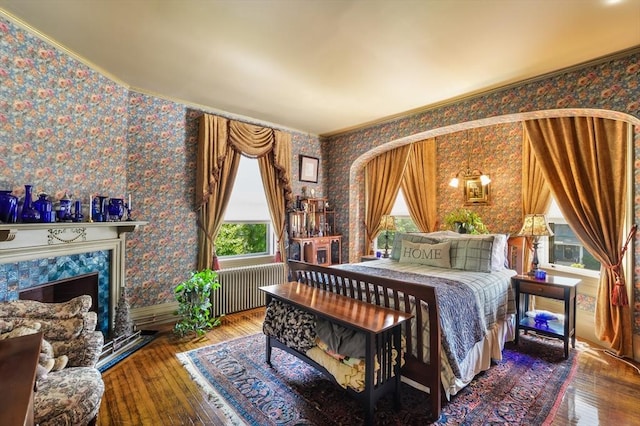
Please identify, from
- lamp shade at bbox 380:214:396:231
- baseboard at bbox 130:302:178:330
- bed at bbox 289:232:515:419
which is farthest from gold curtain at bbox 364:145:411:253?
baseboard at bbox 130:302:178:330

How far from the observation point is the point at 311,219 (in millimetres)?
5176

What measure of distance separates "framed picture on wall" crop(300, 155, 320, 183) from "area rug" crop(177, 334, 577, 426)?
9.86 feet

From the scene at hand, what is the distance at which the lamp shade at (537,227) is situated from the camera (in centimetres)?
317

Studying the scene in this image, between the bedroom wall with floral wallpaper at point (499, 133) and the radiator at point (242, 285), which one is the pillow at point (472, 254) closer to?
the bedroom wall with floral wallpaper at point (499, 133)

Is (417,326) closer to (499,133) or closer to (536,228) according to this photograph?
(536,228)

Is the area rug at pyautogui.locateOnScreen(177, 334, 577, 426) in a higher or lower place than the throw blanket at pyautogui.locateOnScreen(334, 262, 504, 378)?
lower

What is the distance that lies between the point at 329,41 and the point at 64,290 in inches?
131

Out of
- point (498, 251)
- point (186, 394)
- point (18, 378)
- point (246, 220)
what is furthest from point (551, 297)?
point (18, 378)

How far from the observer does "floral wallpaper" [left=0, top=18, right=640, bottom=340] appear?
2438mm

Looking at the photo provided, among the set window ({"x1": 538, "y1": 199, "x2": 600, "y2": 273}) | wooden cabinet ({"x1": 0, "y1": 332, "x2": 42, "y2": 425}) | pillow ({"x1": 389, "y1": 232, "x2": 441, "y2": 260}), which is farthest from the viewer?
pillow ({"x1": 389, "y1": 232, "x2": 441, "y2": 260})

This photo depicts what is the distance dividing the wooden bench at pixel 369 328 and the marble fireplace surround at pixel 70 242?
6.26 feet

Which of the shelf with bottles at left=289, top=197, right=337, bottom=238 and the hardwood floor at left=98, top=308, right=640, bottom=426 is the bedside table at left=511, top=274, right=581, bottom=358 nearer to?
the hardwood floor at left=98, top=308, right=640, bottom=426

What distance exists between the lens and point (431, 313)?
2.02 m

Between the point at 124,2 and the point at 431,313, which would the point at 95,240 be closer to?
the point at 124,2
